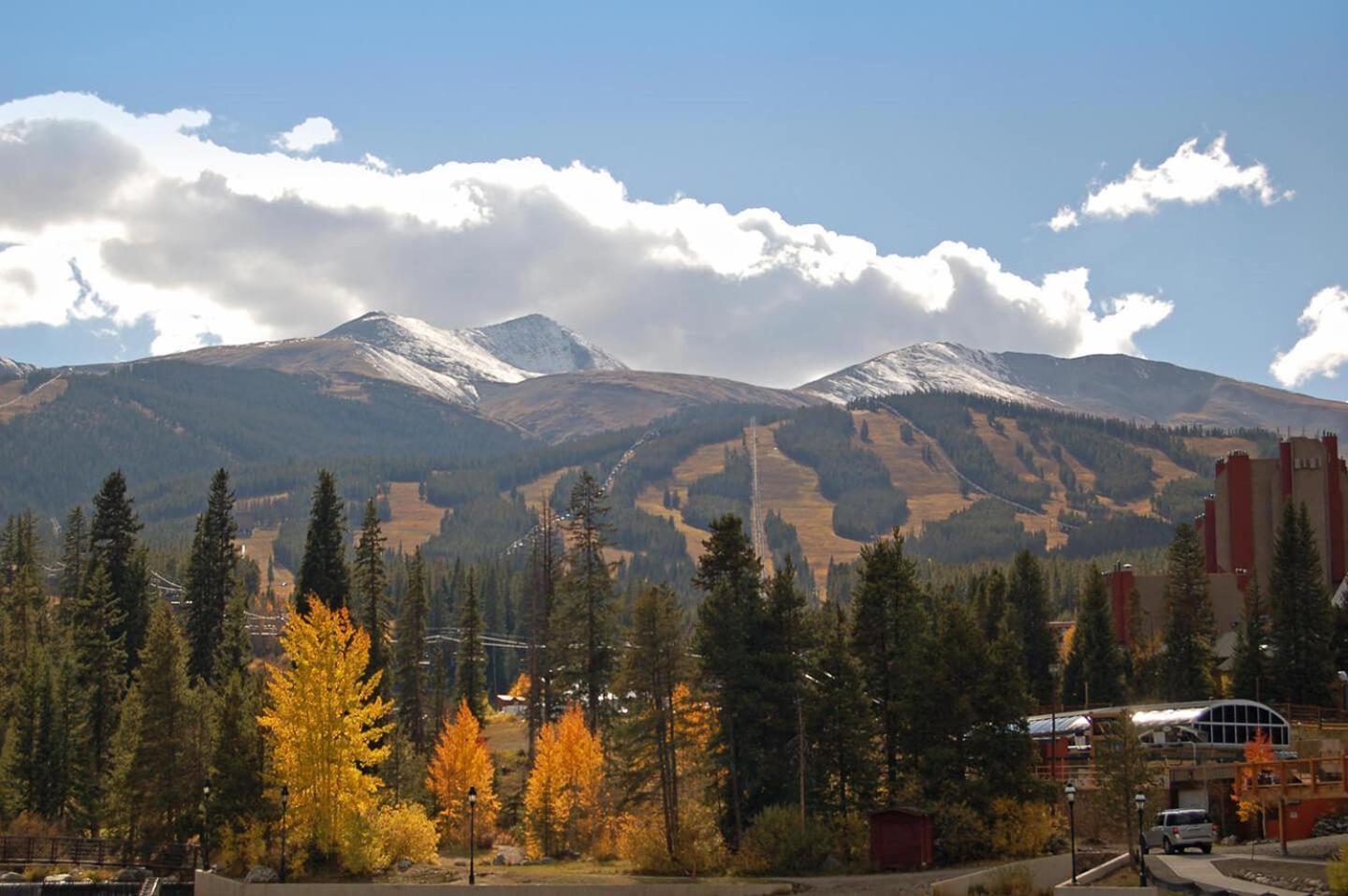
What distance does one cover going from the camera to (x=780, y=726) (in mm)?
69125

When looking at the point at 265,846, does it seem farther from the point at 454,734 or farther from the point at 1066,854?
the point at 1066,854

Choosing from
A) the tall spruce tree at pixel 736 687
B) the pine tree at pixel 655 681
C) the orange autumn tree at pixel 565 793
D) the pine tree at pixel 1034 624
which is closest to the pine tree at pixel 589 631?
the orange autumn tree at pixel 565 793

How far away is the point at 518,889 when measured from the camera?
5684 cm

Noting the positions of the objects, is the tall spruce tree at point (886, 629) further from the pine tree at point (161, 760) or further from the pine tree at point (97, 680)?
the pine tree at point (97, 680)

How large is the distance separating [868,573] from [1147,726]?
26894mm

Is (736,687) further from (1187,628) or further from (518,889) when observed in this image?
(1187,628)

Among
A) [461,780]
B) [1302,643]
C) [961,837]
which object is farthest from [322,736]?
[1302,643]

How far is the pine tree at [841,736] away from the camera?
6794cm

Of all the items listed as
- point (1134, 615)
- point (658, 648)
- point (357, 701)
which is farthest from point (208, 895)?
point (1134, 615)

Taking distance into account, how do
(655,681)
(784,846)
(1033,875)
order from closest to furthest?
(1033,875)
(784,846)
(655,681)

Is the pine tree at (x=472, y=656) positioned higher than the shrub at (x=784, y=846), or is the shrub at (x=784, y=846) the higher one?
the pine tree at (x=472, y=656)

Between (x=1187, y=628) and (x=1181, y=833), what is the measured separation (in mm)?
53431

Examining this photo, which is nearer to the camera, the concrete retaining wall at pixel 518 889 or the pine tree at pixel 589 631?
the concrete retaining wall at pixel 518 889

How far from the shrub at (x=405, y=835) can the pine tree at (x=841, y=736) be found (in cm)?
1636
